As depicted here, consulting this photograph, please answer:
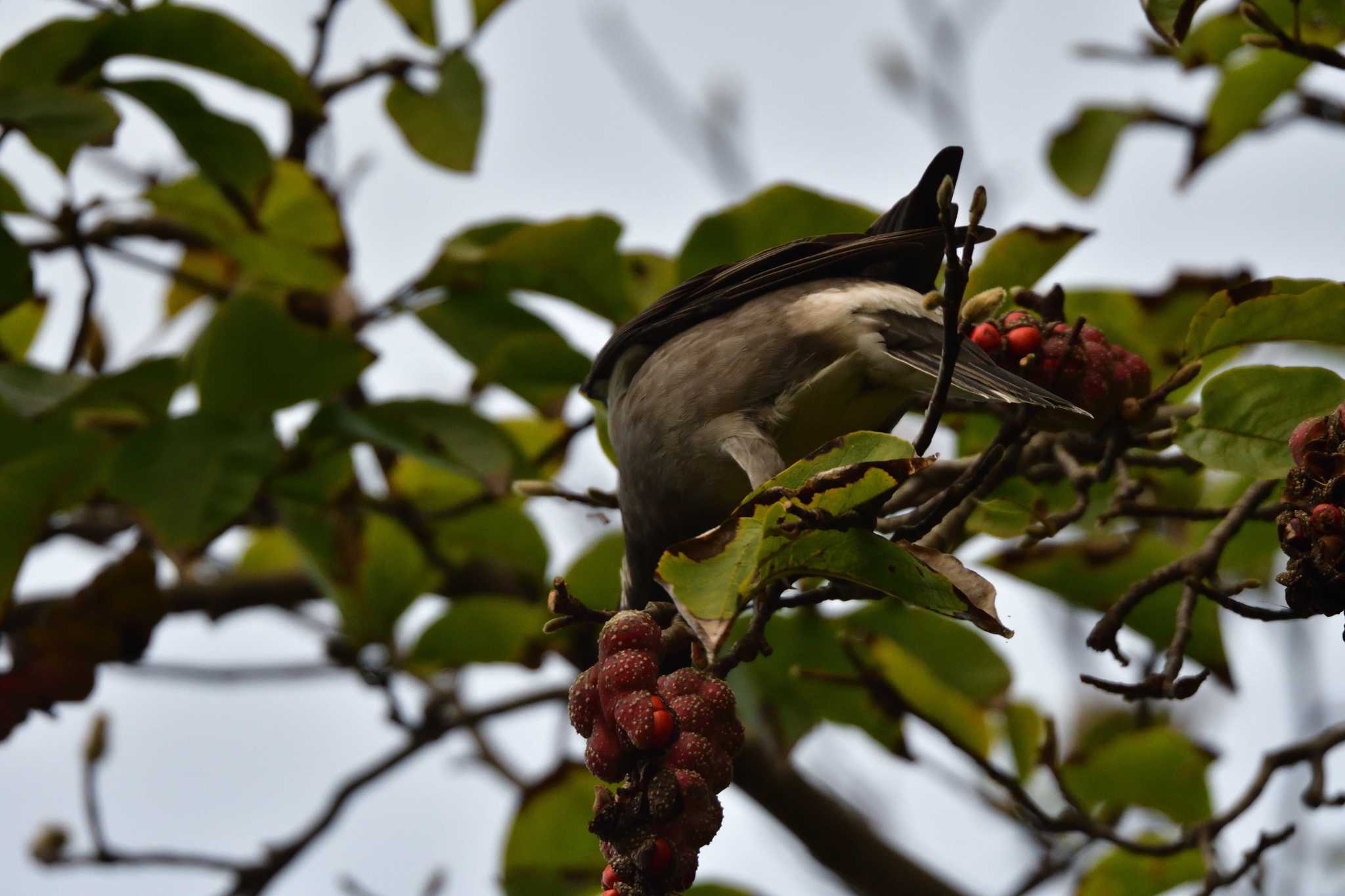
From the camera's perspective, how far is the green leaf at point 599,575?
3264mm

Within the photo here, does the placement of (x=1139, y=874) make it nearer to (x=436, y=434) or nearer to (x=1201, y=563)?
(x=1201, y=563)

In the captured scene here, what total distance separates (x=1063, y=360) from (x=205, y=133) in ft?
6.45

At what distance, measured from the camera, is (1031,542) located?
93.9 inches

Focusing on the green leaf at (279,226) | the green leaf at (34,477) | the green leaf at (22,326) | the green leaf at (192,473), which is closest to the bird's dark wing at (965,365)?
the green leaf at (192,473)

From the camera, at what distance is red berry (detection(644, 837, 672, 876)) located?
1.55m

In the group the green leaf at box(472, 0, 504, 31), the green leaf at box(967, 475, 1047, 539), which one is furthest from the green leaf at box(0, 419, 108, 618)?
the green leaf at box(967, 475, 1047, 539)

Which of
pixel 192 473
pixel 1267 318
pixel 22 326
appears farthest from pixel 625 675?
pixel 22 326

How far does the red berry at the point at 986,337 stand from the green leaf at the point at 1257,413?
13.5 inches

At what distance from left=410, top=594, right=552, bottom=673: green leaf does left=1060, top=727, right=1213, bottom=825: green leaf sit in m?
1.36

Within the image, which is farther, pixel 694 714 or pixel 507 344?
pixel 507 344

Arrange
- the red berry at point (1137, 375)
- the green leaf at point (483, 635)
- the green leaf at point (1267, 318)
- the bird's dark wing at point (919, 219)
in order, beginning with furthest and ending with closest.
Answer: the green leaf at point (483, 635), the bird's dark wing at point (919, 219), the red berry at point (1137, 375), the green leaf at point (1267, 318)

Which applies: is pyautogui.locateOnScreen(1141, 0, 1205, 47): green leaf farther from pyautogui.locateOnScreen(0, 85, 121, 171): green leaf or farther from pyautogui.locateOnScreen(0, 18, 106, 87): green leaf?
pyautogui.locateOnScreen(0, 18, 106, 87): green leaf

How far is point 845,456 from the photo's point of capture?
174 cm

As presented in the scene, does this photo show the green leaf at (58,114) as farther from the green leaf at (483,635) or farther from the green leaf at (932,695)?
the green leaf at (932,695)
